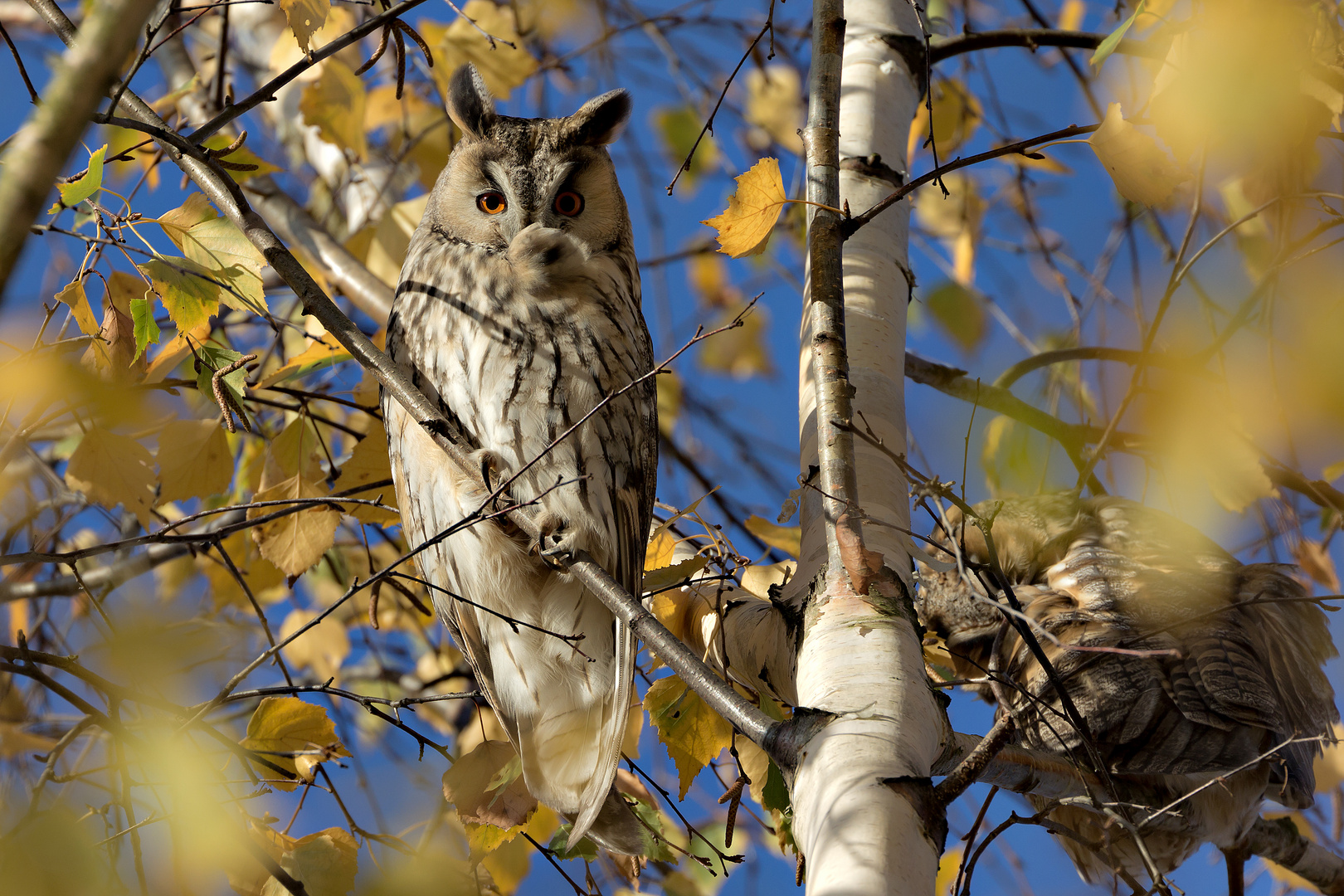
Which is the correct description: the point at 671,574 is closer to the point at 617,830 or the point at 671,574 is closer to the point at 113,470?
the point at 617,830

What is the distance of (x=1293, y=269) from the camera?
4.96 ft

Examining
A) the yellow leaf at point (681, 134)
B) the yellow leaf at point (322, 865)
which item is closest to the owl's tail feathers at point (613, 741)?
the yellow leaf at point (322, 865)

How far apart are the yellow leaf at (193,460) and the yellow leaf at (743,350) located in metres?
2.35

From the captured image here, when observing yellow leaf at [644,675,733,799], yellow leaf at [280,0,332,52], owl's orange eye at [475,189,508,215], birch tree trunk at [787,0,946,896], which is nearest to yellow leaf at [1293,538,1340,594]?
birch tree trunk at [787,0,946,896]

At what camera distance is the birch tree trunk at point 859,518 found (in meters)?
0.85

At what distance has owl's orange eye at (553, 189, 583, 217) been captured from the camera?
74.0 inches

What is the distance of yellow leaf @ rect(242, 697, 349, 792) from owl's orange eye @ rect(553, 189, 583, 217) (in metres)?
1.01

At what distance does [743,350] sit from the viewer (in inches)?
154

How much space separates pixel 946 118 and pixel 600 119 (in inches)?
35.7

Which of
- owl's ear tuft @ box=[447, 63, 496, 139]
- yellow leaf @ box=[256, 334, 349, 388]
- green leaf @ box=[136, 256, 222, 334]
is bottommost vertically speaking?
green leaf @ box=[136, 256, 222, 334]

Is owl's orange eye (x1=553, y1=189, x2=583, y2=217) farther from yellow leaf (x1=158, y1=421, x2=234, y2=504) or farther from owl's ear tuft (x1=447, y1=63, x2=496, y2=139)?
yellow leaf (x1=158, y1=421, x2=234, y2=504)

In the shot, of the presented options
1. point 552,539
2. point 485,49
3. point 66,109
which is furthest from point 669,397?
point 66,109

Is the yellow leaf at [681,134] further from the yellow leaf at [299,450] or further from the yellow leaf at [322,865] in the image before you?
the yellow leaf at [322,865]

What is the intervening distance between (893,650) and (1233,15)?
0.93 metres
